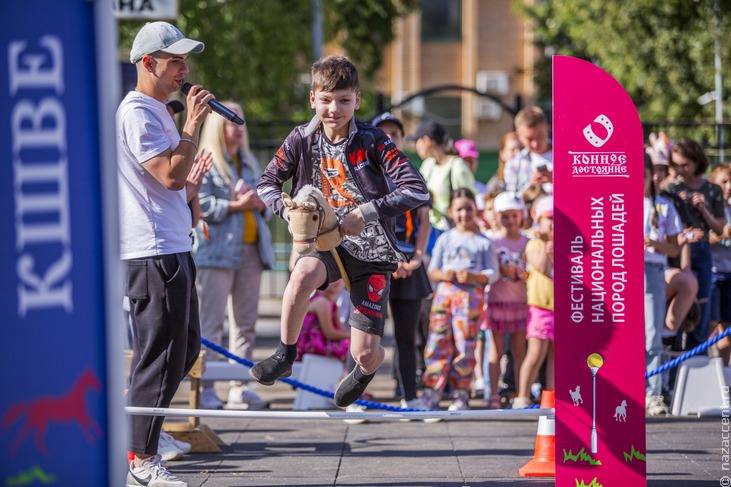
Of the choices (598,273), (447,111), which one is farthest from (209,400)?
(447,111)

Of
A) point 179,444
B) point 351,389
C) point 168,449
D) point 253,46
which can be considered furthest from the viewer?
point 253,46

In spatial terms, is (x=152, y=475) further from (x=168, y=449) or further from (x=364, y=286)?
(x=364, y=286)

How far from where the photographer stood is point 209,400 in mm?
8461

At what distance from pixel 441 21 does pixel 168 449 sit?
1340 inches

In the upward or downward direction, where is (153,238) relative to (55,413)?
upward

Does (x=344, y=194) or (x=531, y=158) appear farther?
(x=531, y=158)

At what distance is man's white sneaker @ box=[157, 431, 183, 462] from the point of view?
663 centimetres

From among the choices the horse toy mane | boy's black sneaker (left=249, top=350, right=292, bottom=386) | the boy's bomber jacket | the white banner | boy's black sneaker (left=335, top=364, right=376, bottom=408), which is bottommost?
boy's black sneaker (left=335, top=364, right=376, bottom=408)

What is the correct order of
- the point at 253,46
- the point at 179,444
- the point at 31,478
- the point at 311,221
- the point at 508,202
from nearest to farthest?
1. the point at 31,478
2. the point at 311,221
3. the point at 179,444
4. the point at 508,202
5. the point at 253,46

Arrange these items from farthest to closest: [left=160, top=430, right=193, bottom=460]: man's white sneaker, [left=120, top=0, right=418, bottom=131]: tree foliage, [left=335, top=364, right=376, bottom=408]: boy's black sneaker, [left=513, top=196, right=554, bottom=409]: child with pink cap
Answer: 1. [left=120, top=0, right=418, bottom=131]: tree foliage
2. [left=513, top=196, right=554, bottom=409]: child with pink cap
3. [left=160, top=430, right=193, bottom=460]: man's white sneaker
4. [left=335, top=364, right=376, bottom=408]: boy's black sneaker

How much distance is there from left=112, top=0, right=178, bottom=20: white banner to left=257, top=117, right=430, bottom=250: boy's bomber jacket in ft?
14.2

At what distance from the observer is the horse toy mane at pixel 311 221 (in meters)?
5.21

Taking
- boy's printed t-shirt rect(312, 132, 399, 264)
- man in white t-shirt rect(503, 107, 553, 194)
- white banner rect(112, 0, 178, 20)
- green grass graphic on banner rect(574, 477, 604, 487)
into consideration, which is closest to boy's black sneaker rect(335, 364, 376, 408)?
boy's printed t-shirt rect(312, 132, 399, 264)

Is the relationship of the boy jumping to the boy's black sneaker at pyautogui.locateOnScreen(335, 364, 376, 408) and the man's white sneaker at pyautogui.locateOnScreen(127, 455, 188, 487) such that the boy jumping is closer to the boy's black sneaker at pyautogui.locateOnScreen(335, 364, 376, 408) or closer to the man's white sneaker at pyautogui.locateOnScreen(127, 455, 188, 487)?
the boy's black sneaker at pyautogui.locateOnScreen(335, 364, 376, 408)
